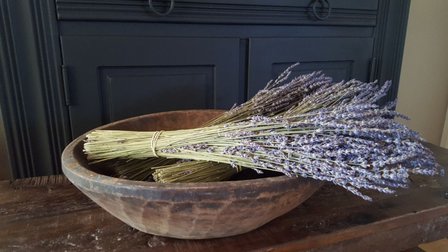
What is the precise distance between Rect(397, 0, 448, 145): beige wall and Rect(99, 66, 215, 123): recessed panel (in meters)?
1.09

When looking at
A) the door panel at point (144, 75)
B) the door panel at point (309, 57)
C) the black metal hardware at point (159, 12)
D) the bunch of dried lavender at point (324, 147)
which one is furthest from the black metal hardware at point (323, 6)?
the bunch of dried lavender at point (324, 147)

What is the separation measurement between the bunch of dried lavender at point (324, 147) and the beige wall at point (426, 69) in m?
1.22

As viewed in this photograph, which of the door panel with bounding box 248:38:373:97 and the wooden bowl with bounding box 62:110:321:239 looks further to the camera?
the door panel with bounding box 248:38:373:97

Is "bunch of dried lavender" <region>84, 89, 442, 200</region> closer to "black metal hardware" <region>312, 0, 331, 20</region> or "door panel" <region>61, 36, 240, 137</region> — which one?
"door panel" <region>61, 36, 240, 137</region>

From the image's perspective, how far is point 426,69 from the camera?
1.50 metres

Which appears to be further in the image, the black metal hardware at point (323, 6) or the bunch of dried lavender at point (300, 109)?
the black metal hardware at point (323, 6)

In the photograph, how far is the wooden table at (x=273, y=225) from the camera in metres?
0.45

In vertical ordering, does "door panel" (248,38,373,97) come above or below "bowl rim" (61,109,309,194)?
above

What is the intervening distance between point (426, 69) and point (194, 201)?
1.56m

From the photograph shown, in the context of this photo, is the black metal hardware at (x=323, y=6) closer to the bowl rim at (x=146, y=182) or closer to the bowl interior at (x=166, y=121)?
the bowl interior at (x=166, y=121)

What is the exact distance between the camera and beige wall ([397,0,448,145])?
1.42 metres

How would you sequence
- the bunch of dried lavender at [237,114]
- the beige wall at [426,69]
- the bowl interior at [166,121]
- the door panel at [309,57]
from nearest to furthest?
the bunch of dried lavender at [237,114] < the bowl interior at [166,121] < the door panel at [309,57] < the beige wall at [426,69]

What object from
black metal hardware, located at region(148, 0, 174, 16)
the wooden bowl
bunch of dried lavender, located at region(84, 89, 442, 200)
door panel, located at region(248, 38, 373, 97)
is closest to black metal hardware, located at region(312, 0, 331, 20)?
door panel, located at region(248, 38, 373, 97)

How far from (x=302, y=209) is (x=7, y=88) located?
68 cm
